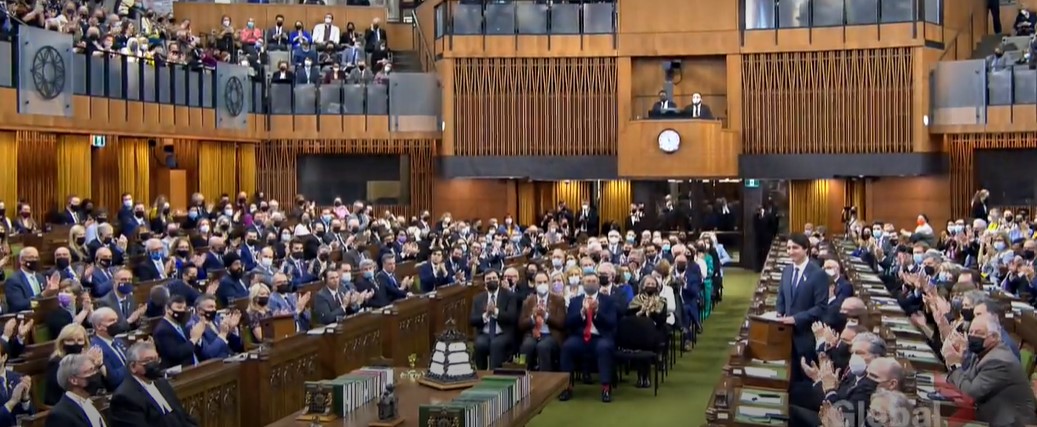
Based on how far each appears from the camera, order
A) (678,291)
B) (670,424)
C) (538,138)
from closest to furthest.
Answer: (670,424) < (678,291) < (538,138)

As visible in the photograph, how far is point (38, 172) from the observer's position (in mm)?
21359

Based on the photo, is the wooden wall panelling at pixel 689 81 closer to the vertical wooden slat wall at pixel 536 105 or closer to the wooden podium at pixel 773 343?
the vertical wooden slat wall at pixel 536 105

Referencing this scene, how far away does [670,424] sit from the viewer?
38.1 ft

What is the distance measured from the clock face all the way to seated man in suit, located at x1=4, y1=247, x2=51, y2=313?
15.6 meters

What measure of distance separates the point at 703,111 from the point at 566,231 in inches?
154

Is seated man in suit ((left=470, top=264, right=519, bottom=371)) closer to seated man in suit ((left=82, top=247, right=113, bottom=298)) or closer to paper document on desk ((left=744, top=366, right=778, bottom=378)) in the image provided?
seated man in suit ((left=82, top=247, right=113, bottom=298))

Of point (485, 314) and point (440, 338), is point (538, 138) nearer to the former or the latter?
point (485, 314)

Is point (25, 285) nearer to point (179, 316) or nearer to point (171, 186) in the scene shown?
point (179, 316)

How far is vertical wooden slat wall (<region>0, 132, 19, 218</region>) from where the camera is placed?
2032 cm

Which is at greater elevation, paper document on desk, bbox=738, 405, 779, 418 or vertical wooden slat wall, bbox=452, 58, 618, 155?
vertical wooden slat wall, bbox=452, 58, 618, 155

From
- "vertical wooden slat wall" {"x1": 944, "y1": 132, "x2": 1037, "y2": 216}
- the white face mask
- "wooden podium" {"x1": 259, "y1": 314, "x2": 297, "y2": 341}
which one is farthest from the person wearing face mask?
"vertical wooden slat wall" {"x1": 944, "y1": 132, "x2": 1037, "y2": 216}

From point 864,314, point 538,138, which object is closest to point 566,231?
point 538,138

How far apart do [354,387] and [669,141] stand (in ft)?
62.0

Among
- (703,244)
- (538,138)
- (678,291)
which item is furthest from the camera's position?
(538,138)
